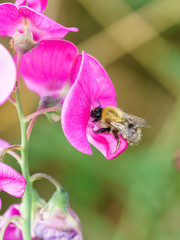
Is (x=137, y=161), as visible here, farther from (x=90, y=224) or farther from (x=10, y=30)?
(x=10, y=30)

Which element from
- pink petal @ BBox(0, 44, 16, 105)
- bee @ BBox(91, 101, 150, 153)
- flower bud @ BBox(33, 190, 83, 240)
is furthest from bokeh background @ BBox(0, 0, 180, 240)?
pink petal @ BBox(0, 44, 16, 105)

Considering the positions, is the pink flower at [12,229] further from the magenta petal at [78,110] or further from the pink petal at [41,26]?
the pink petal at [41,26]

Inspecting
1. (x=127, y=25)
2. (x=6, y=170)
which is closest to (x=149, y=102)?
(x=127, y=25)

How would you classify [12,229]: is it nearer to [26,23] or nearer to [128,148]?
[26,23]

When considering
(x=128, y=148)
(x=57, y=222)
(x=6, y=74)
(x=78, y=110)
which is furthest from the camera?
(x=128, y=148)

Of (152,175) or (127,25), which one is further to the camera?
(127,25)

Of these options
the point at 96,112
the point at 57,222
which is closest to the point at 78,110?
the point at 96,112
